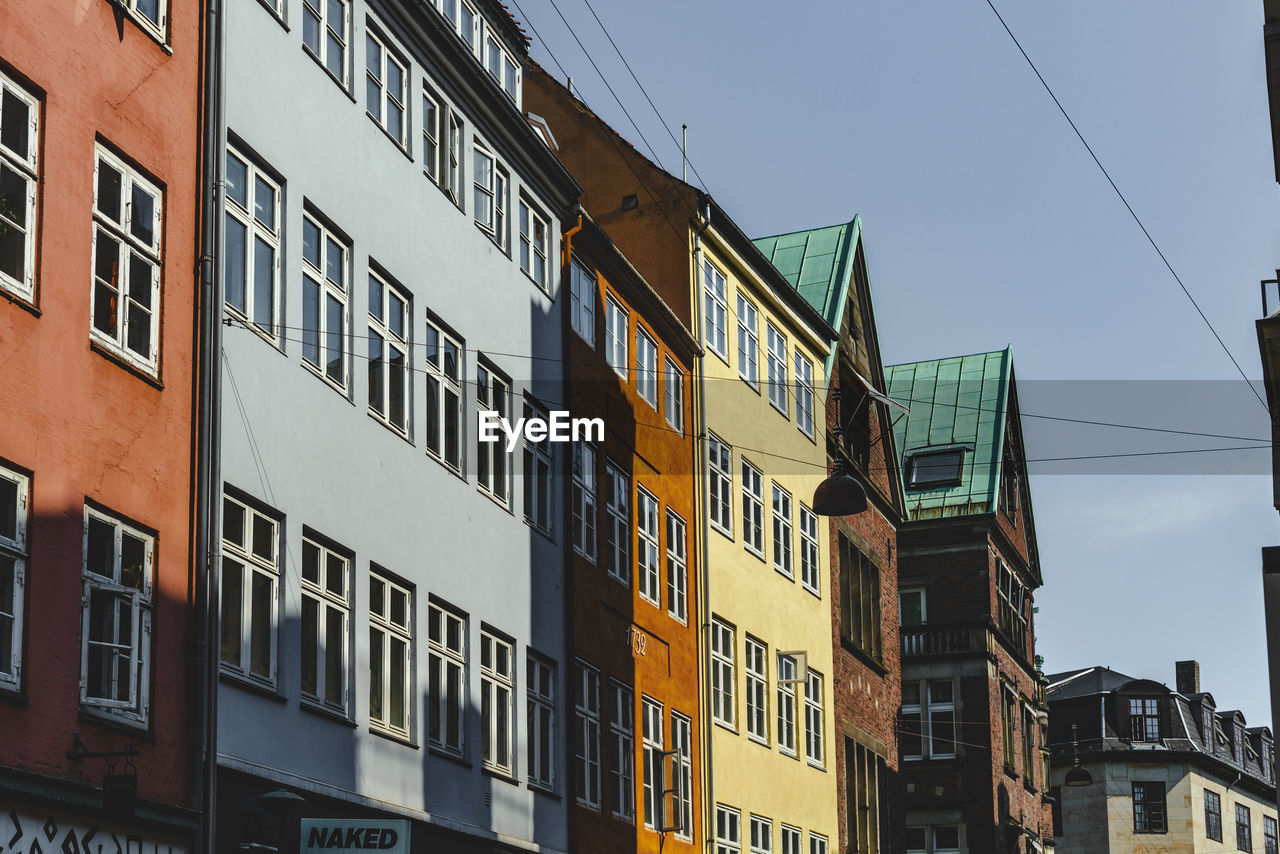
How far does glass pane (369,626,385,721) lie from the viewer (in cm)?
2152

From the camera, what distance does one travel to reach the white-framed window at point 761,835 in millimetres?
35094

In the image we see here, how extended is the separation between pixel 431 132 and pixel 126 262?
848cm

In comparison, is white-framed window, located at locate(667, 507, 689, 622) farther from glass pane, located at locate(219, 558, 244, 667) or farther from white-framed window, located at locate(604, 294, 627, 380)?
glass pane, located at locate(219, 558, 244, 667)

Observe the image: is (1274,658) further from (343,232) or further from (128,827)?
(128,827)

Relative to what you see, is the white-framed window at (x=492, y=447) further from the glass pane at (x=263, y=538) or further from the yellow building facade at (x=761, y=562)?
the yellow building facade at (x=761, y=562)

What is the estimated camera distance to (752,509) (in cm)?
3766

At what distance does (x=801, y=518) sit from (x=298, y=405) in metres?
21.4


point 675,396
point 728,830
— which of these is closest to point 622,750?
point 728,830

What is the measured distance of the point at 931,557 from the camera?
55.6m

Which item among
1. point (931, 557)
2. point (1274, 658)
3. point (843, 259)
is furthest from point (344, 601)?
point (931, 557)

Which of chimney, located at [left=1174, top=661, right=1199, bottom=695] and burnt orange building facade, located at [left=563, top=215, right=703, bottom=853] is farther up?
chimney, located at [left=1174, top=661, right=1199, bottom=695]

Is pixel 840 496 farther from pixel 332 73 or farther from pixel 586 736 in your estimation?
pixel 332 73

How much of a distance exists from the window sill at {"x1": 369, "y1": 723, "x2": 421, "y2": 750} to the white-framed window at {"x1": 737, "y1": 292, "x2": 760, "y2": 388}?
16.9 meters

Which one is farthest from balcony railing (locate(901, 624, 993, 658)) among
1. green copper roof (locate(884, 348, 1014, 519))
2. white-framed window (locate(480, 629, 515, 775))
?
white-framed window (locate(480, 629, 515, 775))
